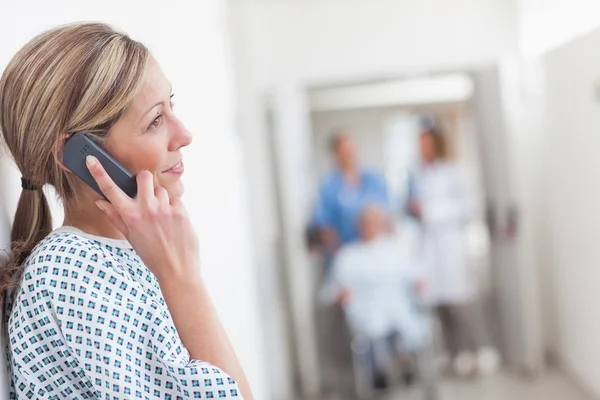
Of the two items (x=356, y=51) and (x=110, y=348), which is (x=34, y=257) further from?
(x=356, y=51)

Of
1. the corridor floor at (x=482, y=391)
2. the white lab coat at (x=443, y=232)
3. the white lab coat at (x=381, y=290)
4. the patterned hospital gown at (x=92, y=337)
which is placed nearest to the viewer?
the patterned hospital gown at (x=92, y=337)

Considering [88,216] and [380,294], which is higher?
[88,216]

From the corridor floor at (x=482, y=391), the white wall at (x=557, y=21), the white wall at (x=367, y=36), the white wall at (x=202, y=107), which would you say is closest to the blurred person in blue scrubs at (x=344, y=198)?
the white wall at (x=367, y=36)

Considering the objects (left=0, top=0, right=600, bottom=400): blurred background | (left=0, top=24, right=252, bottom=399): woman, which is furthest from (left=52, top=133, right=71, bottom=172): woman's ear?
(left=0, top=0, right=600, bottom=400): blurred background

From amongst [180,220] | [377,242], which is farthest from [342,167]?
[180,220]

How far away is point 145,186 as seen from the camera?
1.58 feet

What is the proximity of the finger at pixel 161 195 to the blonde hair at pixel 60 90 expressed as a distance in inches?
2.3

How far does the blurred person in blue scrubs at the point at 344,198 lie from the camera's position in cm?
256

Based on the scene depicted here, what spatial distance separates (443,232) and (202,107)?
2.22 metres

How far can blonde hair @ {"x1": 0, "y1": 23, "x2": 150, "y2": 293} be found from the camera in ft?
1.53

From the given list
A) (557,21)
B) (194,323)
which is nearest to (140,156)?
(194,323)

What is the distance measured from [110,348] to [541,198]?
219 centimetres

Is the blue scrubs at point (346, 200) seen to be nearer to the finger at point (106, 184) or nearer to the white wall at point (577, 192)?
the white wall at point (577, 192)

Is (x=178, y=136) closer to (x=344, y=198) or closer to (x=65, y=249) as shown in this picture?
(x=65, y=249)
